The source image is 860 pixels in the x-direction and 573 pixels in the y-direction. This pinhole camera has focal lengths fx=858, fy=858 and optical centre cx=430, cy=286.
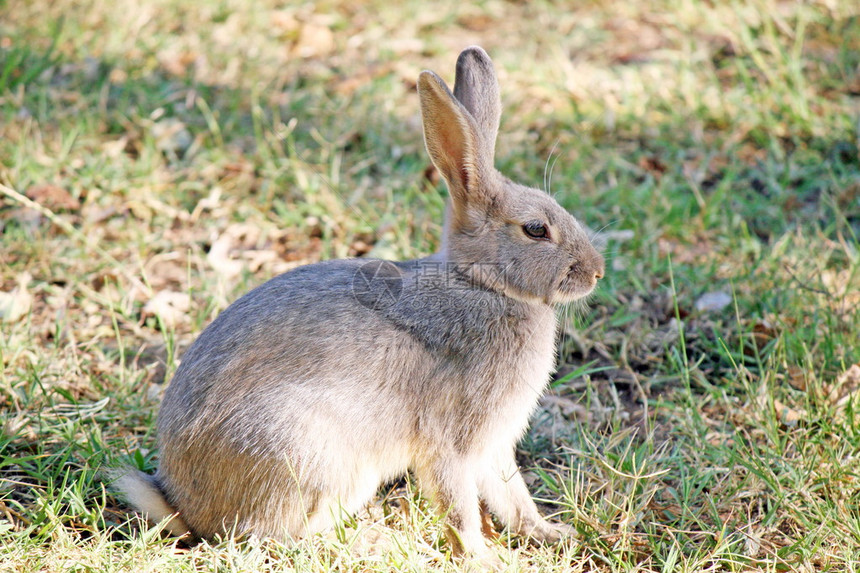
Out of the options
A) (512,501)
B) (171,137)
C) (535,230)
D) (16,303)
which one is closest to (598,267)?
(535,230)

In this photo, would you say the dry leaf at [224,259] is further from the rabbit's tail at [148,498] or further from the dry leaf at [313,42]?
the dry leaf at [313,42]

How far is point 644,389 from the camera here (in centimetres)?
411

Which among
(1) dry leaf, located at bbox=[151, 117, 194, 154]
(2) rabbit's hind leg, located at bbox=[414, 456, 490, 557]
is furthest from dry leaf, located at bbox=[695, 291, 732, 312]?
(1) dry leaf, located at bbox=[151, 117, 194, 154]

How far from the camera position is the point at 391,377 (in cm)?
327

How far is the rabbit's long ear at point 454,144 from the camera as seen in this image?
3.26m

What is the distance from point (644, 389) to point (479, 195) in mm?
1339

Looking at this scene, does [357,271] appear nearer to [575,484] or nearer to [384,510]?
[384,510]

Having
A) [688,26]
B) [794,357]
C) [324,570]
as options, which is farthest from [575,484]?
[688,26]

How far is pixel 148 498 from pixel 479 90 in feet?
7.00

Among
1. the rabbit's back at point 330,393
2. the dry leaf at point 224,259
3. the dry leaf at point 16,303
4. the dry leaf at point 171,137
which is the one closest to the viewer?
the rabbit's back at point 330,393

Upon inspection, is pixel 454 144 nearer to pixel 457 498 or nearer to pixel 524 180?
pixel 457 498

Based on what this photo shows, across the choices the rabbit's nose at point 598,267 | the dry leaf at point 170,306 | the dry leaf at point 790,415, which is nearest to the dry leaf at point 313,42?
the dry leaf at point 170,306

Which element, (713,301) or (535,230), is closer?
(535,230)

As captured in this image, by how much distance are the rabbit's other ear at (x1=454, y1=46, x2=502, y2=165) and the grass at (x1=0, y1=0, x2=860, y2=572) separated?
61 centimetres
